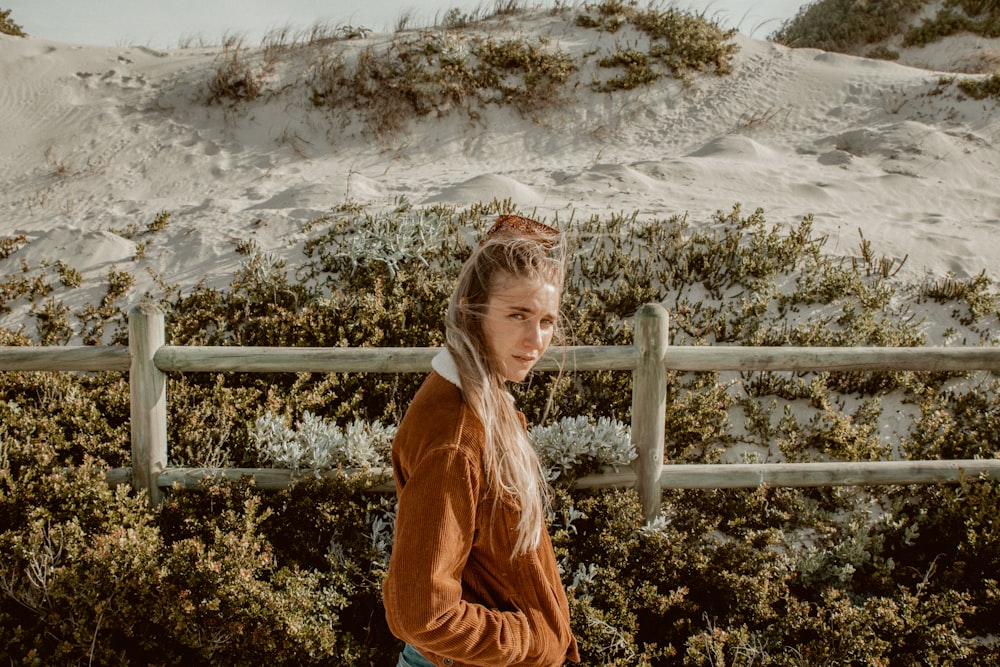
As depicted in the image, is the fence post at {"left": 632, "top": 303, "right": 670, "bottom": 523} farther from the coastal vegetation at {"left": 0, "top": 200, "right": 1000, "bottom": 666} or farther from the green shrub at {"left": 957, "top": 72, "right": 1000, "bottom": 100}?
the green shrub at {"left": 957, "top": 72, "right": 1000, "bottom": 100}

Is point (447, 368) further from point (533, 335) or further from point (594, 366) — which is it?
point (594, 366)

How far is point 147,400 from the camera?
3.82 m

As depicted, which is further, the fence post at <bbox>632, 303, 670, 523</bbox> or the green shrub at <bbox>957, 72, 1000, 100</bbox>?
the green shrub at <bbox>957, 72, 1000, 100</bbox>

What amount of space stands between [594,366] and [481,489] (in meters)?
2.34

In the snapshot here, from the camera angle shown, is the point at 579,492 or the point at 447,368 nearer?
the point at 447,368

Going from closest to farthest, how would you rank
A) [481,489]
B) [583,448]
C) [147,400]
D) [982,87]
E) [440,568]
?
[440,568], [481,489], [147,400], [583,448], [982,87]

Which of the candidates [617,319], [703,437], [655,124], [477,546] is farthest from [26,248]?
[655,124]

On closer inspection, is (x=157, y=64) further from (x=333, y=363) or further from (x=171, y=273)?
(x=333, y=363)

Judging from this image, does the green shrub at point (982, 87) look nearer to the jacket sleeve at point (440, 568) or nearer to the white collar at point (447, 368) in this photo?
the white collar at point (447, 368)

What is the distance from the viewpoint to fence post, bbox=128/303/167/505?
378 centimetres

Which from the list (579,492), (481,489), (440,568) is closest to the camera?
(440,568)

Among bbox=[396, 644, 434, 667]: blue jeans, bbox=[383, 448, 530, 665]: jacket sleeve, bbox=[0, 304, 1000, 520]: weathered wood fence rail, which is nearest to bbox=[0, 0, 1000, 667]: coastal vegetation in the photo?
bbox=[0, 304, 1000, 520]: weathered wood fence rail

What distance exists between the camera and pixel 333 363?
3.88 m

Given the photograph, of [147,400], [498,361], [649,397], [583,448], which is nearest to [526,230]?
[498,361]
